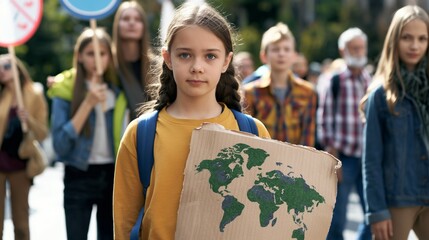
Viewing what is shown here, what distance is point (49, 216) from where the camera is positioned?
36.3 ft

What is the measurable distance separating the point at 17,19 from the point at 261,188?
4340 millimetres

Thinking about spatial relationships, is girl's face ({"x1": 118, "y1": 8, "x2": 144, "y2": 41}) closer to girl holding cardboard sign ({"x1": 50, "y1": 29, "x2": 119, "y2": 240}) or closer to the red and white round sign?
girl holding cardboard sign ({"x1": 50, "y1": 29, "x2": 119, "y2": 240})

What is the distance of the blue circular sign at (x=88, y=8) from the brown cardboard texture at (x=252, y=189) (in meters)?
3.13

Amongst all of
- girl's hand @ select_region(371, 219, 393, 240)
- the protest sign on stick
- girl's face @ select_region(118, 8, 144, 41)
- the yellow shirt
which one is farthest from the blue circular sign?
the yellow shirt

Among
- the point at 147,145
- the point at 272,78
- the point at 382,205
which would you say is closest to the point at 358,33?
the point at 272,78

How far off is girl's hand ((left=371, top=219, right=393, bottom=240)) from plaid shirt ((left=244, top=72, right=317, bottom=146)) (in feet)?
7.35

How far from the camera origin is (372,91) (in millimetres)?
5453

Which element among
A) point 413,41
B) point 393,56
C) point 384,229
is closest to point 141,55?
point 393,56

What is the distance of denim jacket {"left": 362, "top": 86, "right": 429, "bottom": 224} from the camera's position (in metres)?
5.24

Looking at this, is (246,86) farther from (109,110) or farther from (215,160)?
(215,160)

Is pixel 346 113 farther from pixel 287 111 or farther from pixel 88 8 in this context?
pixel 88 8

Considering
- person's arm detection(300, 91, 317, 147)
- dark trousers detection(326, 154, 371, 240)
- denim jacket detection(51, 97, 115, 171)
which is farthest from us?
dark trousers detection(326, 154, 371, 240)

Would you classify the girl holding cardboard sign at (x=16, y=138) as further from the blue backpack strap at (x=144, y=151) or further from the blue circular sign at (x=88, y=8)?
the blue backpack strap at (x=144, y=151)

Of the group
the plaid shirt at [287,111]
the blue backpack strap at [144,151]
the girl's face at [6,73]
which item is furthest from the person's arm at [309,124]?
the blue backpack strap at [144,151]
